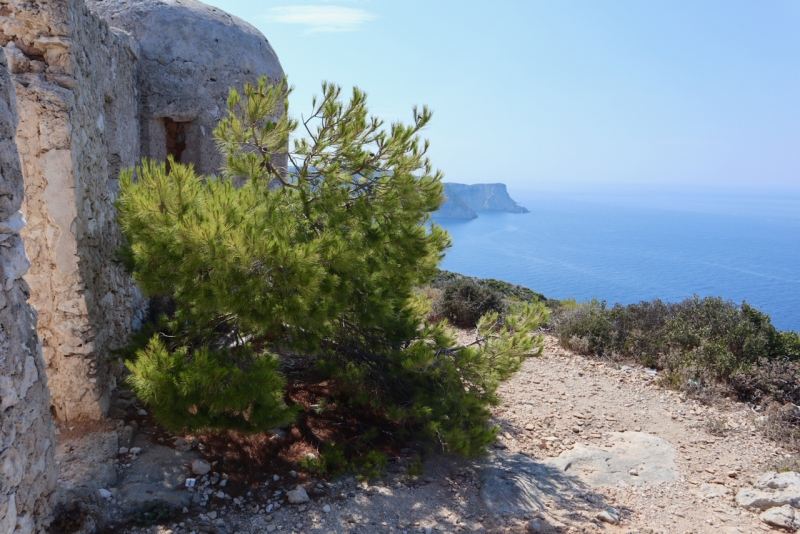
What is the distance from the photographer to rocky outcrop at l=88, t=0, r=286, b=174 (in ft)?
20.0

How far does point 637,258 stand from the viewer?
3791cm

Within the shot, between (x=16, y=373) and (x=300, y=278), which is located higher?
(x=300, y=278)

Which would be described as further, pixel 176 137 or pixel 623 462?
pixel 176 137

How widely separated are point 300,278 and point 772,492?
4.18 metres

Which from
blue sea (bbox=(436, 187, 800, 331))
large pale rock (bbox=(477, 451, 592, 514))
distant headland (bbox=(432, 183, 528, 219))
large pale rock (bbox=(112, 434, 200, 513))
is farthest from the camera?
distant headland (bbox=(432, 183, 528, 219))

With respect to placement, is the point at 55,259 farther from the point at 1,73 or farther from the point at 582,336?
the point at 582,336

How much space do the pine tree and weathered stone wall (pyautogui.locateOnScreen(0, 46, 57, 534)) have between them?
2.11ft

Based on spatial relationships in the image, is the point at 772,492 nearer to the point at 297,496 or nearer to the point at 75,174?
the point at 297,496

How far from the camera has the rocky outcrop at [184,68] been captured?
6.09 metres

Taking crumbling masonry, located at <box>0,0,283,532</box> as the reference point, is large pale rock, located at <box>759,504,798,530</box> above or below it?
below

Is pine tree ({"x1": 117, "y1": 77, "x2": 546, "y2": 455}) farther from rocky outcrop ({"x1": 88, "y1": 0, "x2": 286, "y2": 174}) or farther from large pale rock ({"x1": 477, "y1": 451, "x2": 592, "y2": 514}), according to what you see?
rocky outcrop ({"x1": 88, "y1": 0, "x2": 286, "y2": 174})

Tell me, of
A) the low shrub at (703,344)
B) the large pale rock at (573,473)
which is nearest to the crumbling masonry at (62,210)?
the large pale rock at (573,473)

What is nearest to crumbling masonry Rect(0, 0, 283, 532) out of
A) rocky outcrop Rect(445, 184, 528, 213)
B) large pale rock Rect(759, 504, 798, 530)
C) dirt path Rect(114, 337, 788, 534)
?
dirt path Rect(114, 337, 788, 534)

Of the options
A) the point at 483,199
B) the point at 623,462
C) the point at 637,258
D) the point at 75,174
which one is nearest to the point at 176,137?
the point at 75,174
